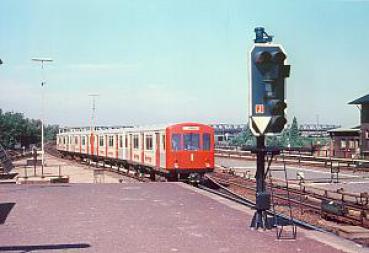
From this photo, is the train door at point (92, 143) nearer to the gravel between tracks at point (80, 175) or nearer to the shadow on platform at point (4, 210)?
the gravel between tracks at point (80, 175)

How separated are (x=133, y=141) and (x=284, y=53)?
19293mm

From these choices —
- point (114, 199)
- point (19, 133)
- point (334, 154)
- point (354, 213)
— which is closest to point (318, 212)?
point (354, 213)

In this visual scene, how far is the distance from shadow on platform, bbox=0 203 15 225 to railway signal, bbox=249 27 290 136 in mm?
5135

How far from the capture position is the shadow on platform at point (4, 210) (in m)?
10.4

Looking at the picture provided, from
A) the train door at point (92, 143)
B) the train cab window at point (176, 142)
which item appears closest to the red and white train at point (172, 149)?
the train cab window at point (176, 142)

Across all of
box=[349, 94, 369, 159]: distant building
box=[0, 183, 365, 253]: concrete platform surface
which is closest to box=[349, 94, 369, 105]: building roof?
box=[349, 94, 369, 159]: distant building

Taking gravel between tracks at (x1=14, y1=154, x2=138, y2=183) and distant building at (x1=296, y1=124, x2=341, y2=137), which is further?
distant building at (x1=296, y1=124, x2=341, y2=137)

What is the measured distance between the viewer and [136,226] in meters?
9.31

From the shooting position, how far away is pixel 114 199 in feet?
45.0

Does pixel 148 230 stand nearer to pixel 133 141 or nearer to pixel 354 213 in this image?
pixel 354 213

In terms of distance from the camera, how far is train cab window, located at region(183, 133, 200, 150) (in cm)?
2133

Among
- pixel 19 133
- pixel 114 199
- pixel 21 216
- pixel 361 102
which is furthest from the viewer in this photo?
pixel 19 133

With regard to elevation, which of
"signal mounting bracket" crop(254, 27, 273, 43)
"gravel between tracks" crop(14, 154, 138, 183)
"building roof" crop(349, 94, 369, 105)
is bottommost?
"gravel between tracks" crop(14, 154, 138, 183)

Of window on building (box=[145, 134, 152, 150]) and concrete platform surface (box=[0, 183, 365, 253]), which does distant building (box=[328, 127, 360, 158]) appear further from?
concrete platform surface (box=[0, 183, 365, 253])
